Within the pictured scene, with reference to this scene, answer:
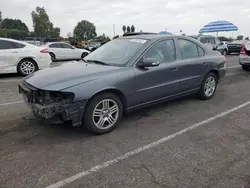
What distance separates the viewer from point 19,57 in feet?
28.8

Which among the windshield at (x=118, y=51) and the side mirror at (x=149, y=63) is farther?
the windshield at (x=118, y=51)

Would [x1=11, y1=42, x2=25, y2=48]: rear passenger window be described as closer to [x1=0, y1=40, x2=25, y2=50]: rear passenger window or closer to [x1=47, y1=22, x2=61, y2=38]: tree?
[x1=0, y1=40, x2=25, y2=50]: rear passenger window

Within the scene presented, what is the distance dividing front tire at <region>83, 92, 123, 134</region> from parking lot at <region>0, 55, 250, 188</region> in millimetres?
152

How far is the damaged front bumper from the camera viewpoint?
10.8 ft

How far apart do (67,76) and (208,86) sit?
138 inches

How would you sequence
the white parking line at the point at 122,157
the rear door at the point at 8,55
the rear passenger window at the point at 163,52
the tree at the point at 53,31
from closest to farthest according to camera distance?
the white parking line at the point at 122,157
the rear passenger window at the point at 163,52
the rear door at the point at 8,55
the tree at the point at 53,31

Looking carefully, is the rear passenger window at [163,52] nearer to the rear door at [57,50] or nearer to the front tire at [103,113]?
the front tire at [103,113]

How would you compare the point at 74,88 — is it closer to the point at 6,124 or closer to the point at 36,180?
the point at 36,180

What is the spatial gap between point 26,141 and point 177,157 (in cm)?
216

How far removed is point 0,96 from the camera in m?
6.04

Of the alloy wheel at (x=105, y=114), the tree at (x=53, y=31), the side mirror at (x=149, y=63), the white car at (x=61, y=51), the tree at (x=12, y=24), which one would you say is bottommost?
the alloy wheel at (x=105, y=114)

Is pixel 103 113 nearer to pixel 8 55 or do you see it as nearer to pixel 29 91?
pixel 29 91

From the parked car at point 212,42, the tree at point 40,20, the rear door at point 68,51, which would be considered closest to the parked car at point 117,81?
the rear door at point 68,51

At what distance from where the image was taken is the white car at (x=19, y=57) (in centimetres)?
856
